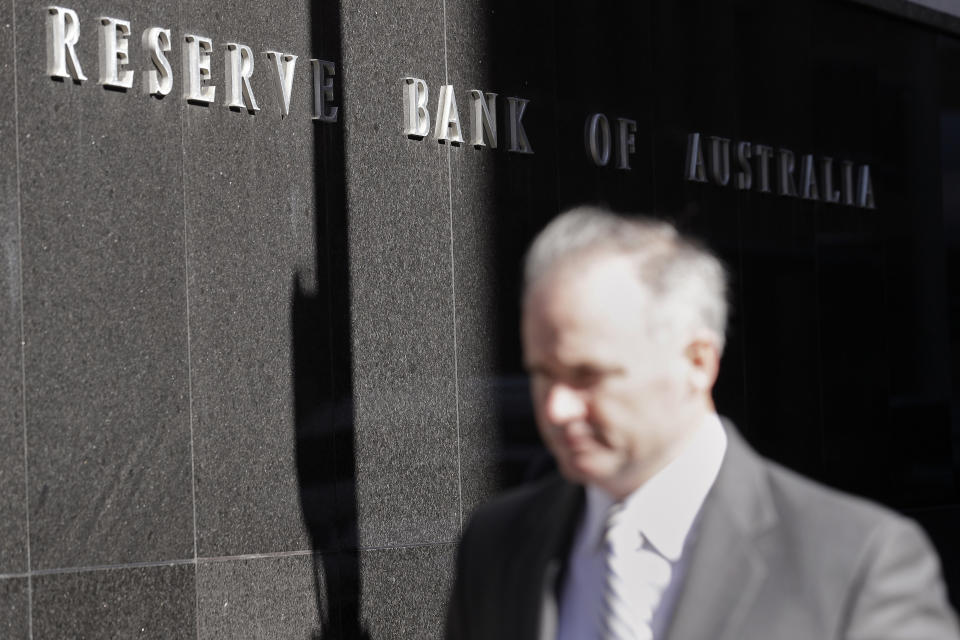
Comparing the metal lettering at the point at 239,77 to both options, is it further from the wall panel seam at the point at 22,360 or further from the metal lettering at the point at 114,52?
the wall panel seam at the point at 22,360

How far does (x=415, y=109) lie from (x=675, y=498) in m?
6.94

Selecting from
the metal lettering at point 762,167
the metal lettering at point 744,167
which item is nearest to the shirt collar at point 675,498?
the metal lettering at point 744,167

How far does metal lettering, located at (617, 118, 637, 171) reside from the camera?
10.3 metres

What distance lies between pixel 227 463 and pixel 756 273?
4.95 metres

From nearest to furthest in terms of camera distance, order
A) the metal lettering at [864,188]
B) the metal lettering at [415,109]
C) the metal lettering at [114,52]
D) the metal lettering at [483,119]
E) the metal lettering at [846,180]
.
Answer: the metal lettering at [114,52] < the metal lettering at [415,109] < the metal lettering at [483,119] < the metal lettering at [846,180] < the metal lettering at [864,188]

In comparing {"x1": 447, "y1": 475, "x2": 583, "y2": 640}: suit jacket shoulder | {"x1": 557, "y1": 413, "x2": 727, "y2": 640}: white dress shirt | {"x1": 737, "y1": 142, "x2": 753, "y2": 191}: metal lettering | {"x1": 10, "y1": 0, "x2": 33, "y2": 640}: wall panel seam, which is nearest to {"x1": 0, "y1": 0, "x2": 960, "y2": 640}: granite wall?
{"x1": 10, "y1": 0, "x2": 33, "y2": 640}: wall panel seam

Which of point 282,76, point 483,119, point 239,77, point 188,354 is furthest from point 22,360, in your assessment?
point 483,119

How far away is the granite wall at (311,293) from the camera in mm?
7027

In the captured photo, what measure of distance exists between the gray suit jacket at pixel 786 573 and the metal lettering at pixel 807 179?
1004 centimetres

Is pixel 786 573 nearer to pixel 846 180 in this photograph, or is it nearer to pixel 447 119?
pixel 447 119

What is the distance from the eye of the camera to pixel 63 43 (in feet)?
23.4

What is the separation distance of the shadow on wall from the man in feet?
19.6

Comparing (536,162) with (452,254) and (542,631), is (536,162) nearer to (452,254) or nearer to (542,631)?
(452,254)

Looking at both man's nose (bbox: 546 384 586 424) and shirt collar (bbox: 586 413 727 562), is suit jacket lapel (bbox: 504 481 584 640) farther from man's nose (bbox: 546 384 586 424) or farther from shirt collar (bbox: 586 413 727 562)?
man's nose (bbox: 546 384 586 424)
